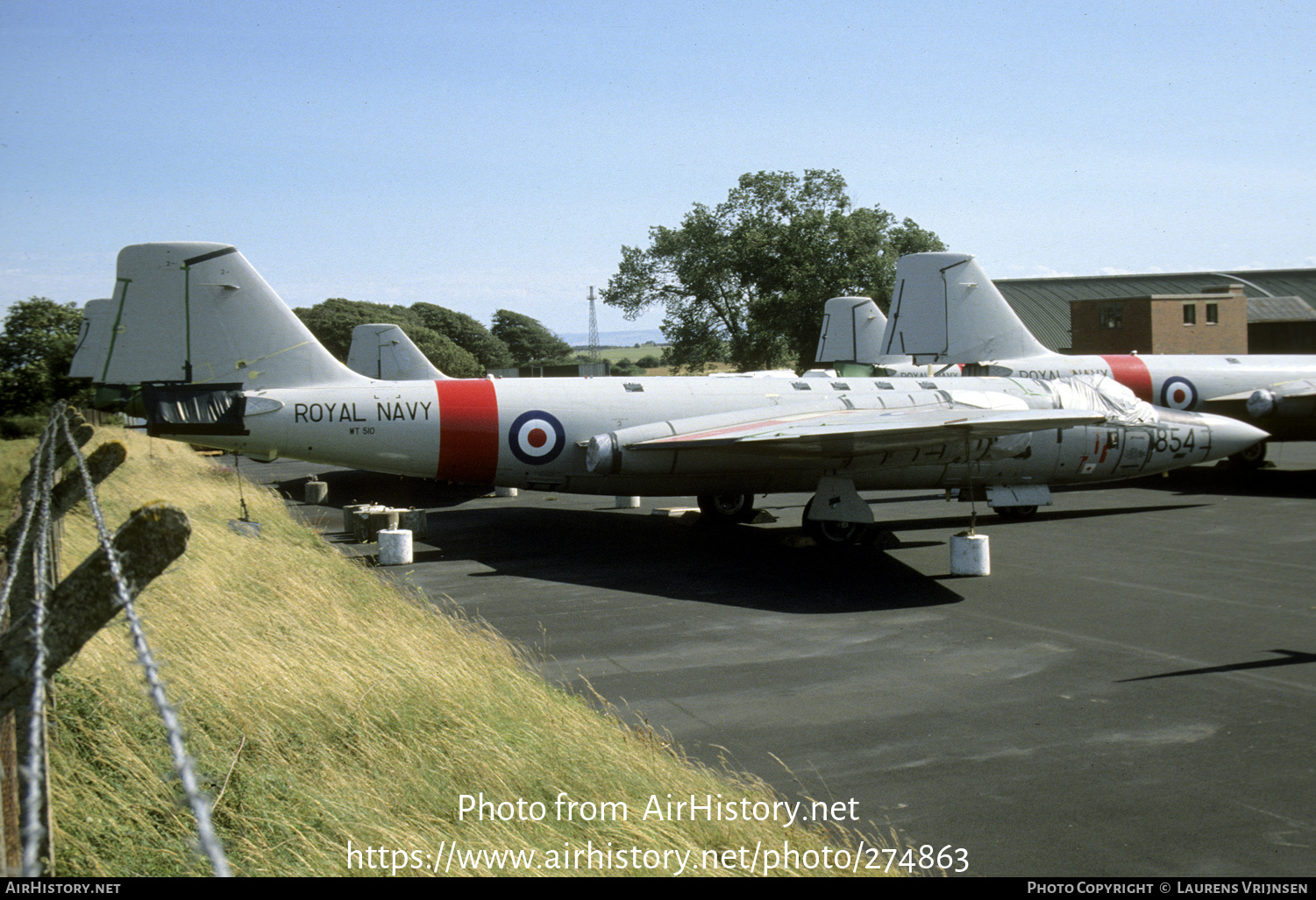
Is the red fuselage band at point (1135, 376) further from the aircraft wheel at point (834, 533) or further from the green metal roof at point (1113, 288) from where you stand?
the green metal roof at point (1113, 288)

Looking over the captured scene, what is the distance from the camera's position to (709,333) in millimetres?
68938

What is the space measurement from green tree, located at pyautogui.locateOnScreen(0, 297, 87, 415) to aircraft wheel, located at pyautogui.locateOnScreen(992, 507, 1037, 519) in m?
39.4

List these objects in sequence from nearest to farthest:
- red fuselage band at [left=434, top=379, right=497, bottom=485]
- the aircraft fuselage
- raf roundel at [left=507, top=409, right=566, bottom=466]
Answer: the aircraft fuselage → red fuselage band at [left=434, top=379, right=497, bottom=485] → raf roundel at [left=507, top=409, right=566, bottom=466]

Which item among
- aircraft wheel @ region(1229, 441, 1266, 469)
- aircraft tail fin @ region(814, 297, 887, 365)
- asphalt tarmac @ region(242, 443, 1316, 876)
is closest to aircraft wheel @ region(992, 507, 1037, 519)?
asphalt tarmac @ region(242, 443, 1316, 876)

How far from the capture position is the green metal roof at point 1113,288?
249 feet

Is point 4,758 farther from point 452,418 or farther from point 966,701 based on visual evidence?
point 452,418

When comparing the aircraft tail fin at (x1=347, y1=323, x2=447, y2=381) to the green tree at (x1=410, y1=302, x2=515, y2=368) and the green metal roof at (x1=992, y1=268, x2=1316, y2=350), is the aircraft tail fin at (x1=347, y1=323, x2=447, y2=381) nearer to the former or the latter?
the green metal roof at (x1=992, y1=268, x2=1316, y2=350)

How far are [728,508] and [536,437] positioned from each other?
17.6ft

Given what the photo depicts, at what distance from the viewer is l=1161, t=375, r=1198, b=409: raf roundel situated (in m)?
28.6

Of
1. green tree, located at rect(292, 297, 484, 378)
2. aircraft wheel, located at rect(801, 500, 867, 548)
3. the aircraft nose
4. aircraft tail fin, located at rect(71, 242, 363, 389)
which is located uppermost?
green tree, located at rect(292, 297, 484, 378)

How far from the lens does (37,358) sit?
4988cm

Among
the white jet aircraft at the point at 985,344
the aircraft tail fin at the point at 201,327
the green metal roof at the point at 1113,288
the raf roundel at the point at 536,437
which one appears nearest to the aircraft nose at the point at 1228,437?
the white jet aircraft at the point at 985,344

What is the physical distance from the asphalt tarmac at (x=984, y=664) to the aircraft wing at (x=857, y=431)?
6.46ft

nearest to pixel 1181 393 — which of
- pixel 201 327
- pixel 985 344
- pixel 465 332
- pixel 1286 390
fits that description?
pixel 1286 390
